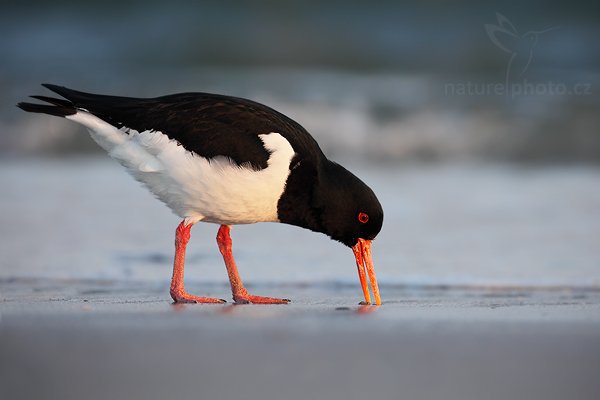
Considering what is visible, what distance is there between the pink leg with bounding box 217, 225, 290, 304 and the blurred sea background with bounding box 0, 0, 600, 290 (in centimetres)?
63

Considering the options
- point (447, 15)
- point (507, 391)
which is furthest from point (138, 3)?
point (507, 391)

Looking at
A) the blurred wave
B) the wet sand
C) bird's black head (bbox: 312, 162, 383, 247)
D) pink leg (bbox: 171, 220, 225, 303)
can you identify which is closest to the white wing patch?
pink leg (bbox: 171, 220, 225, 303)

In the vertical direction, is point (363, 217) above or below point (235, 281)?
above

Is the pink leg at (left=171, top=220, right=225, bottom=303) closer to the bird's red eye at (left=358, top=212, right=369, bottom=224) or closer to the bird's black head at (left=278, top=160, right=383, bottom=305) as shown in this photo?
the bird's black head at (left=278, top=160, right=383, bottom=305)

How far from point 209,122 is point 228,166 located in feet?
1.10

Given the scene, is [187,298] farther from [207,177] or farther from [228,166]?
[228,166]

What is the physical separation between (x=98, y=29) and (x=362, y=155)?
11.7 metres

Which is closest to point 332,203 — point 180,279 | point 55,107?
point 180,279

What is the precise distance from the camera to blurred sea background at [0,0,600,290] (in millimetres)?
8297

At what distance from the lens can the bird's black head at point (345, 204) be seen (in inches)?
263

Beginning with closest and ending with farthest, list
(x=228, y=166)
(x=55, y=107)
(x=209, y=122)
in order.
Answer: (x=228, y=166)
(x=209, y=122)
(x=55, y=107)

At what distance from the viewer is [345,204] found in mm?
6699

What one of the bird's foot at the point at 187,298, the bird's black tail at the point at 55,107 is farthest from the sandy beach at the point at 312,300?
the bird's black tail at the point at 55,107

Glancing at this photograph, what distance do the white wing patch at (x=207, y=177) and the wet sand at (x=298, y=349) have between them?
66 centimetres
